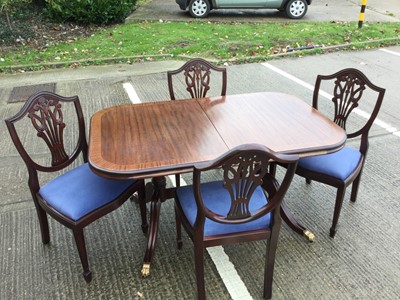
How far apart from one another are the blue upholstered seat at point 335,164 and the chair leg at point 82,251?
5.55 feet

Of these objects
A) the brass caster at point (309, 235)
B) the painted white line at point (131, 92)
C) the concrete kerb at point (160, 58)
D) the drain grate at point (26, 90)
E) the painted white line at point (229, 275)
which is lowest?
the painted white line at point (229, 275)

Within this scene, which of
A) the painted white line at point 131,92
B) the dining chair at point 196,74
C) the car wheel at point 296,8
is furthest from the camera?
the car wheel at point 296,8

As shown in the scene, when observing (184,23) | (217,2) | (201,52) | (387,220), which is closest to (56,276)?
(387,220)

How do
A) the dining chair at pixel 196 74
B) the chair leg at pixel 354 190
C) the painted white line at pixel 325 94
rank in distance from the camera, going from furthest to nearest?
the painted white line at pixel 325 94
the dining chair at pixel 196 74
the chair leg at pixel 354 190

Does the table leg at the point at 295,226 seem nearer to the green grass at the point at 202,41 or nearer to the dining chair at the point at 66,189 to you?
the dining chair at the point at 66,189

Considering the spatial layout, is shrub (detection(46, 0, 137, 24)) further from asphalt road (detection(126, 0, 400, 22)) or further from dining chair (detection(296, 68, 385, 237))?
dining chair (detection(296, 68, 385, 237))

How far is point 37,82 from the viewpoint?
236 inches

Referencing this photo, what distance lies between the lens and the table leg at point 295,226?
2.75 meters

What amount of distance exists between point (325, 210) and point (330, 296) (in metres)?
0.91

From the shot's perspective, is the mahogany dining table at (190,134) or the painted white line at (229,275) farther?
the painted white line at (229,275)

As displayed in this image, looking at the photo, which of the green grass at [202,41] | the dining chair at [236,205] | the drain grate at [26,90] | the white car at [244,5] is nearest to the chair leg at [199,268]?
the dining chair at [236,205]

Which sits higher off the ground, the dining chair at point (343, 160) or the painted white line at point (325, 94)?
the dining chair at point (343, 160)

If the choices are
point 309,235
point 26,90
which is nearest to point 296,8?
point 26,90

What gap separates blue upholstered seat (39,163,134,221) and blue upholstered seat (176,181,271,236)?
467mm
